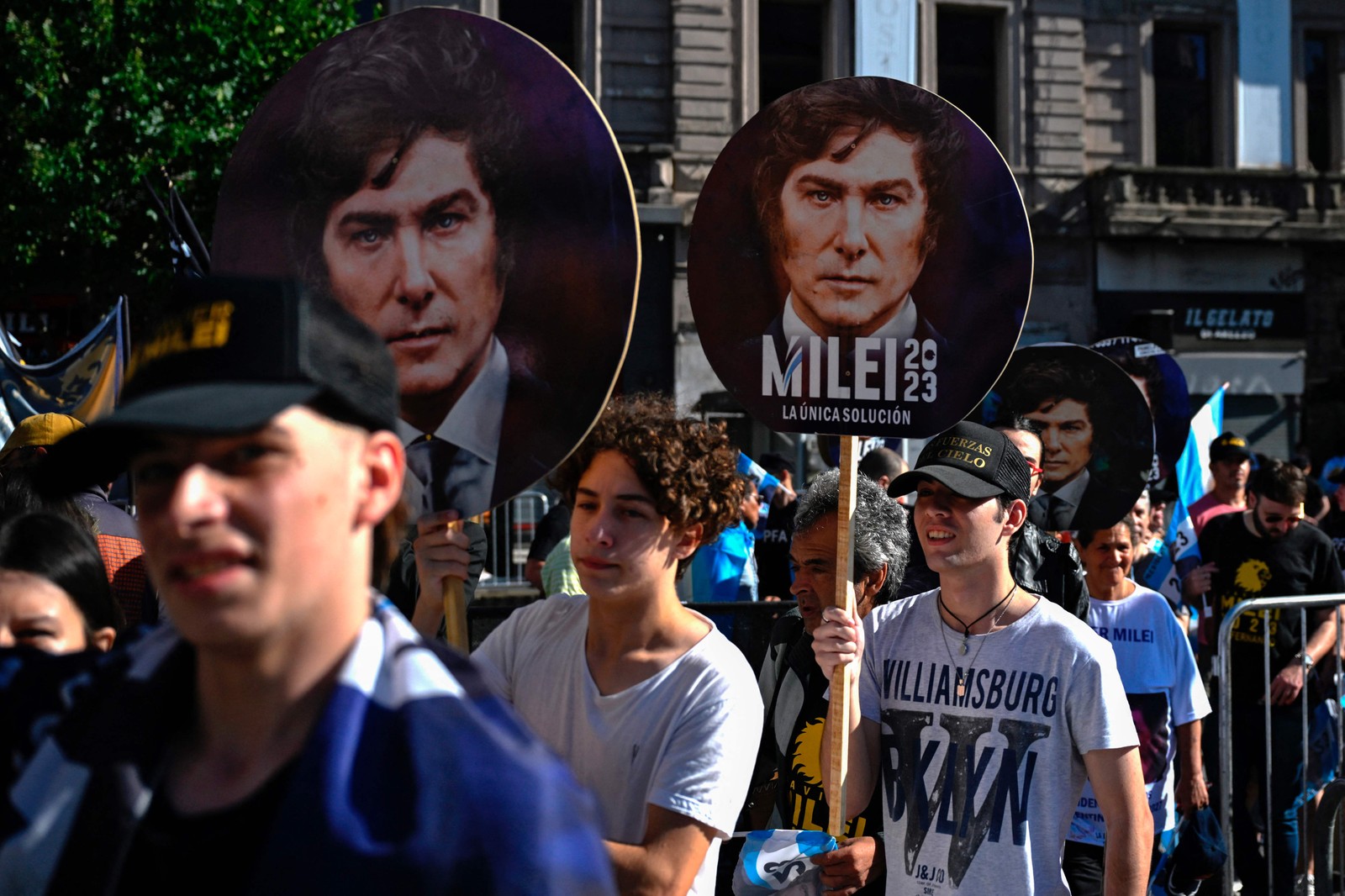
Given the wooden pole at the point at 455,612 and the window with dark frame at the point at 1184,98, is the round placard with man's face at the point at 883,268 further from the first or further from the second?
the window with dark frame at the point at 1184,98

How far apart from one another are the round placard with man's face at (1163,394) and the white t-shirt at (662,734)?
4.07 metres

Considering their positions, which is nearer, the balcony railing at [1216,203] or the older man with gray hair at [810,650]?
the older man with gray hair at [810,650]

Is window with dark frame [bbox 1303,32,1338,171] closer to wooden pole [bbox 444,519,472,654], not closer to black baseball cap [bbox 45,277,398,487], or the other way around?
wooden pole [bbox 444,519,472,654]

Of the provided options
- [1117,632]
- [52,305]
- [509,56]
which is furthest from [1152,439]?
[52,305]

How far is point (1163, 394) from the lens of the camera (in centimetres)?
620

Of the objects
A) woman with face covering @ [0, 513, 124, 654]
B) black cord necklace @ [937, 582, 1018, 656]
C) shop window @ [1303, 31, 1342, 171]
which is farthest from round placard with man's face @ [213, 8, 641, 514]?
shop window @ [1303, 31, 1342, 171]

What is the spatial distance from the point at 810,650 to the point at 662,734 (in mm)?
1176

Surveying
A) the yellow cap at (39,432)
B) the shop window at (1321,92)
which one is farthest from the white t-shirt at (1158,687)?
the shop window at (1321,92)

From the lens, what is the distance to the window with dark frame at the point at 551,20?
1848 cm

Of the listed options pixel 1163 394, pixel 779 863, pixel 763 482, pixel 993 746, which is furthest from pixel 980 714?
pixel 763 482

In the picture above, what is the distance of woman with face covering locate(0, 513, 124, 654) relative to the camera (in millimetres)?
2018

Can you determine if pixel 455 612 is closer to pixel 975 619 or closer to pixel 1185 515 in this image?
pixel 975 619

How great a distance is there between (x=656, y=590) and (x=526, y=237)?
71cm

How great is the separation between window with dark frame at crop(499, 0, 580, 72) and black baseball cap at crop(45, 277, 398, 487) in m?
17.8
